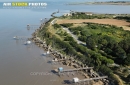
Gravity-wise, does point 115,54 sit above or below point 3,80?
above

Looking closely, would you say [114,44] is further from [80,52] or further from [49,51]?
[49,51]

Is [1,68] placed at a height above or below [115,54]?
below

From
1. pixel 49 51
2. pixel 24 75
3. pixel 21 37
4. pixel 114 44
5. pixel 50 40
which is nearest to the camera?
pixel 24 75

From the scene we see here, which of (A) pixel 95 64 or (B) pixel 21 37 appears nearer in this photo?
(A) pixel 95 64

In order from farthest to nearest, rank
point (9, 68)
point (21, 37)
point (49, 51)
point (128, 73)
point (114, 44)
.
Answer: point (21, 37) → point (49, 51) → point (114, 44) → point (9, 68) → point (128, 73)

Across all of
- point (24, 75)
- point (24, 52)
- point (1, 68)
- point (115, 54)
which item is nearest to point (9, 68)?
point (1, 68)

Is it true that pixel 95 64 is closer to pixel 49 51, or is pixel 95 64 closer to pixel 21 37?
pixel 49 51

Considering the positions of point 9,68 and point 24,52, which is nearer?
point 9,68

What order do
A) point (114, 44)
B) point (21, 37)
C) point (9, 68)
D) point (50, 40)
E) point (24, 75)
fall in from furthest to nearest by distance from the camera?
point (21, 37)
point (50, 40)
point (114, 44)
point (9, 68)
point (24, 75)

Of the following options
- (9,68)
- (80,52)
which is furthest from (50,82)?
(80,52)
